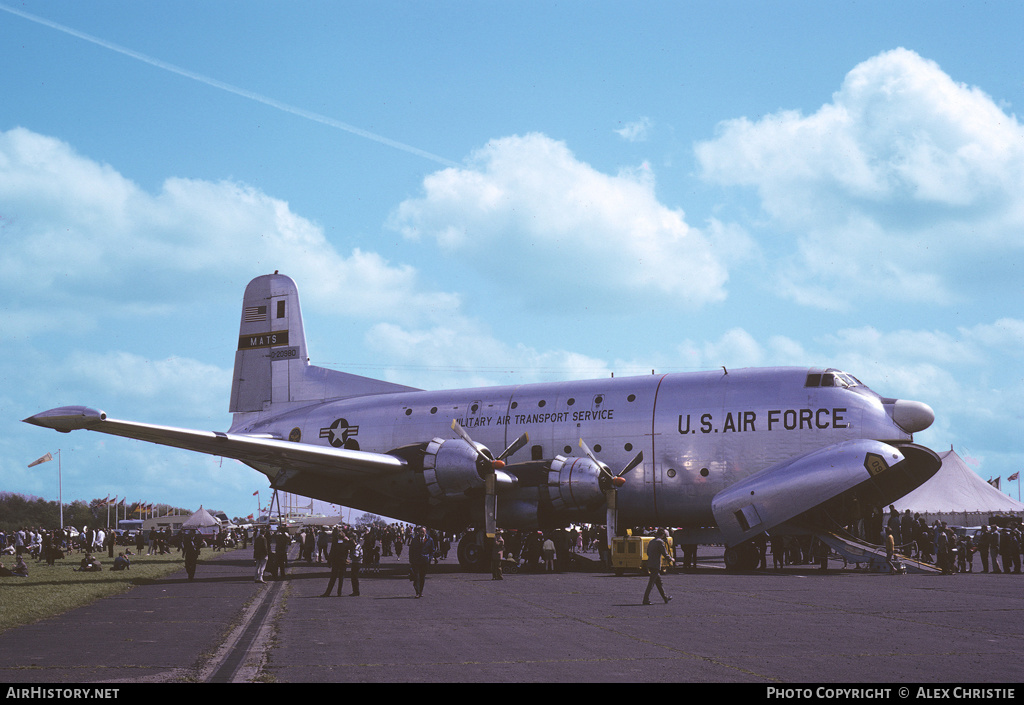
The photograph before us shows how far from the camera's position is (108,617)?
1678 centimetres

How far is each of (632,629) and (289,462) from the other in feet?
63.0

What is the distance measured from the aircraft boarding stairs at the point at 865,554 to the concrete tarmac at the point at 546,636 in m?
4.18

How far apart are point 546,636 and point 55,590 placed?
16.4 m

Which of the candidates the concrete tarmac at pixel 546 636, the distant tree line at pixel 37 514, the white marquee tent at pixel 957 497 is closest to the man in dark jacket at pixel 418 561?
the concrete tarmac at pixel 546 636

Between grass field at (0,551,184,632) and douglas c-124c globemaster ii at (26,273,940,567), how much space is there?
409cm

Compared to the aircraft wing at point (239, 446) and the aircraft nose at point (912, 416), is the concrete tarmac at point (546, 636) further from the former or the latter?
the aircraft nose at point (912, 416)

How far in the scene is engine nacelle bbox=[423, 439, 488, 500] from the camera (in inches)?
1121

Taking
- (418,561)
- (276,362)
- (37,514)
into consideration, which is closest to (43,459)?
(276,362)

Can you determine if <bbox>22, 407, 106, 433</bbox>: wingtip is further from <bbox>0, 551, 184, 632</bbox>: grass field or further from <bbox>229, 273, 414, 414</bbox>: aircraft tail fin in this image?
<bbox>229, 273, 414, 414</bbox>: aircraft tail fin

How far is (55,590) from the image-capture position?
2394 centimetres

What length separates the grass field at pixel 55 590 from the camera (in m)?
17.5

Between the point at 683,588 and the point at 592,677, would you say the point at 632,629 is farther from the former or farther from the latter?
the point at 683,588

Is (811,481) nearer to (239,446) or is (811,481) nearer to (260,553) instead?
(260,553)

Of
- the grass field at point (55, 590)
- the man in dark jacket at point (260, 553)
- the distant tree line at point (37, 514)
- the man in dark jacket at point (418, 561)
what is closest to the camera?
the grass field at point (55, 590)
